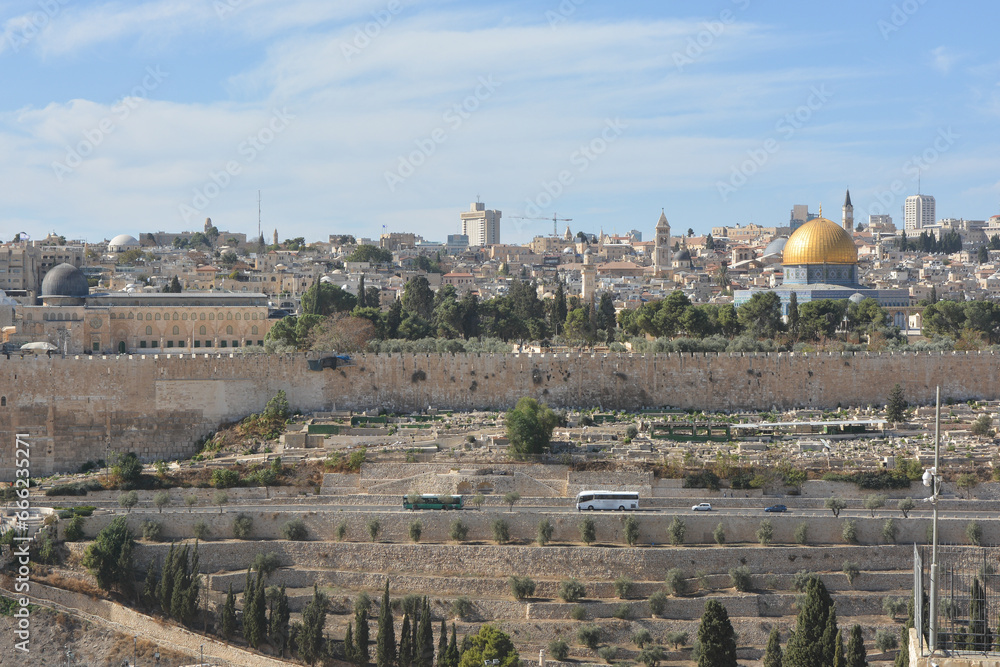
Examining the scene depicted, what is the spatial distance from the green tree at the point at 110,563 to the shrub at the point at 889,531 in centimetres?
1420

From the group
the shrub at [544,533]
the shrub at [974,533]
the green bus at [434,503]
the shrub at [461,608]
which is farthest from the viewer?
the green bus at [434,503]

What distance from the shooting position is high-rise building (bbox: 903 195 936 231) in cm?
17695

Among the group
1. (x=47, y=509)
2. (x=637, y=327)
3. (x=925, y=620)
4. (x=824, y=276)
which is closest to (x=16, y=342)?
(x=47, y=509)

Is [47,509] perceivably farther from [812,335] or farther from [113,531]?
[812,335]

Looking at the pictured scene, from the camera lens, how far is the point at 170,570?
22.9 m

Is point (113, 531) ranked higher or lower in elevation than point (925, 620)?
lower

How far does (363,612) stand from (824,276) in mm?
33988

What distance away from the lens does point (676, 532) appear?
24047 millimetres

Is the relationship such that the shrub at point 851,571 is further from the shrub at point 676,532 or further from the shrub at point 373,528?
the shrub at point 373,528

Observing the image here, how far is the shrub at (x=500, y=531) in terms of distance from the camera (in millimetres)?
24188


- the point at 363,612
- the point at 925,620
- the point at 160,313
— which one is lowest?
the point at 363,612

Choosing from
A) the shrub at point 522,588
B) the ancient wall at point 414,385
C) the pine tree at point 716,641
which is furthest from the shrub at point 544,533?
the ancient wall at point 414,385

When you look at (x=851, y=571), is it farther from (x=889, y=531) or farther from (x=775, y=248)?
(x=775, y=248)

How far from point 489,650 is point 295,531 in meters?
6.32
